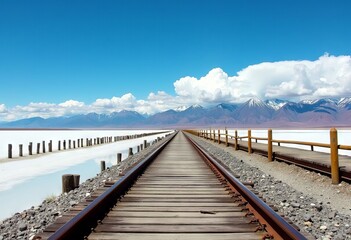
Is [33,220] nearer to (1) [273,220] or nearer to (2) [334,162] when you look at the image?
(1) [273,220]

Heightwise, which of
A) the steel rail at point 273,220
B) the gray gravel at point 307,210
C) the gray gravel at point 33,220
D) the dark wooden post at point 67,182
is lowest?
the gray gravel at point 33,220

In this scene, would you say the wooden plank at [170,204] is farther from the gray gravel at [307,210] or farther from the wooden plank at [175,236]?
the wooden plank at [175,236]

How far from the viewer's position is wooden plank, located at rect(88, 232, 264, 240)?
4227 mm

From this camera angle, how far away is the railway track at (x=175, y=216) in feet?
14.0

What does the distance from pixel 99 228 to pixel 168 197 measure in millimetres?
2173

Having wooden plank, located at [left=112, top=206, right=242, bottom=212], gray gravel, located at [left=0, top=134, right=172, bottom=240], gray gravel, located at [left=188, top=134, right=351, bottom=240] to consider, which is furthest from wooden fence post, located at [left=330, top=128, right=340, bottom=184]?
gray gravel, located at [left=0, top=134, right=172, bottom=240]

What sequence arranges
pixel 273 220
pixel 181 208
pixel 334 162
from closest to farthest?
pixel 273 220
pixel 181 208
pixel 334 162

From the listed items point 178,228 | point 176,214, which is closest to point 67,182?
point 176,214

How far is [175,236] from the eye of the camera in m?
4.33

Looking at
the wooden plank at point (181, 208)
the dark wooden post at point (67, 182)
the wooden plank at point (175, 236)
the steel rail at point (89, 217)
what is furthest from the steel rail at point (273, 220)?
the dark wooden post at point (67, 182)

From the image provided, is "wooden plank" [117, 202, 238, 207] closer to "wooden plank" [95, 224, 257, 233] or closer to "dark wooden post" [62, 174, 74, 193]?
"wooden plank" [95, 224, 257, 233]

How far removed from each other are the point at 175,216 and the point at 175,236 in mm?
848

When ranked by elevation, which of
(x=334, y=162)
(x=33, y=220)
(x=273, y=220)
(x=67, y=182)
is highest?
(x=334, y=162)

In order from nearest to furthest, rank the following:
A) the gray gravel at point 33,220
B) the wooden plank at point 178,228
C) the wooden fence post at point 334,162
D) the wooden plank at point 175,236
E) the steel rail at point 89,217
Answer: the steel rail at point 89,217
the wooden plank at point 175,236
the wooden plank at point 178,228
the gray gravel at point 33,220
the wooden fence post at point 334,162
